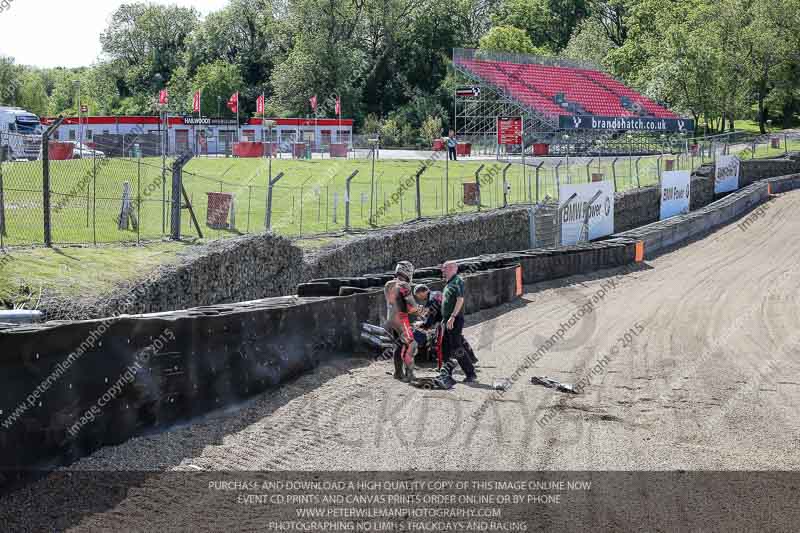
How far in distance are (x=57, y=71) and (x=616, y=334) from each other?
528 ft

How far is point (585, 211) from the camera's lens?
99.6 ft

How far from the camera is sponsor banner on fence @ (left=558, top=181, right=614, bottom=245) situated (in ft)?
96.1

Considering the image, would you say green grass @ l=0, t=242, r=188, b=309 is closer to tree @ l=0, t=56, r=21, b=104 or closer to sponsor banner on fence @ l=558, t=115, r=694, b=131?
sponsor banner on fence @ l=558, t=115, r=694, b=131

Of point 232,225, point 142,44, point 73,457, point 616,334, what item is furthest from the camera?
point 142,44

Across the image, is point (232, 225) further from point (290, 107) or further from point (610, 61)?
point (610, 61)

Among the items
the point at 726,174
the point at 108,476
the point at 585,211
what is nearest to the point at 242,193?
the point at 585,211

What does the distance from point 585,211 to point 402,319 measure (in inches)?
722

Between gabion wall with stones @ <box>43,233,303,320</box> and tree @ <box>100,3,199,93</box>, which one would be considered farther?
tree @ <box>100,3,199,93</box>

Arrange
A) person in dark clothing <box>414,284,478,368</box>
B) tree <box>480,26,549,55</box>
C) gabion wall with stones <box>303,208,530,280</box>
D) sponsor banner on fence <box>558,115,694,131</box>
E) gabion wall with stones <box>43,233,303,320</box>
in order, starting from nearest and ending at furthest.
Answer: gabion wall with stones <box>43,233,303,320</box>, person in dark clothing <box>414,284,478,368</box>, gabion wall with stones <box>303,208,530,280</box>, sponsor banner on fence <box>558,115,694,131</box>, tree <box>480,26,549,55</box>

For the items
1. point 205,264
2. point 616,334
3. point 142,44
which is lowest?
point 616,334

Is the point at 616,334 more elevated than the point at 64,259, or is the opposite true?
the point at 64,259

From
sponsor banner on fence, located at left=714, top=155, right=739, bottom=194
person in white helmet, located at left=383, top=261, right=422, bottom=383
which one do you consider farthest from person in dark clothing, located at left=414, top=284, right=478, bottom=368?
sponsor banner on fence, located at left=714, top=155, right=739, bottom=194

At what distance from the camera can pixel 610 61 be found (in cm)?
9050

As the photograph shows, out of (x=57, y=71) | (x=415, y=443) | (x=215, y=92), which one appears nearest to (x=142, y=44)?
(x=215, y=92)
